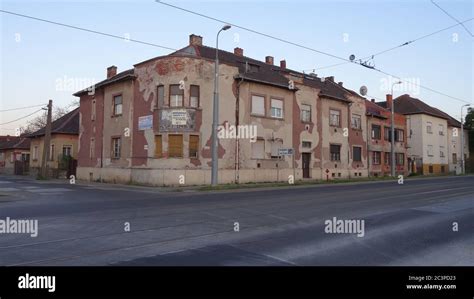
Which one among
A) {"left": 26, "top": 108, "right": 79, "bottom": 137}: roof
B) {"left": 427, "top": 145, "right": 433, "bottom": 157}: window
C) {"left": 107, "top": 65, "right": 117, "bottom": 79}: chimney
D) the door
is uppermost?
{"left": 107, "top": 65, "right": 117, "bottom": 79}: chimney

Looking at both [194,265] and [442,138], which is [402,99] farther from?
[194,265]

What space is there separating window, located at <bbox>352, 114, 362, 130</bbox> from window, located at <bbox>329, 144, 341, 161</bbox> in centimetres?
398

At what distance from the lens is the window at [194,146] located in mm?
27203

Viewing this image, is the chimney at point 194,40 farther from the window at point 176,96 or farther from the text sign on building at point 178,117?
the text sign on building at point 178,117

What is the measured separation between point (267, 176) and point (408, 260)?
24466 mm

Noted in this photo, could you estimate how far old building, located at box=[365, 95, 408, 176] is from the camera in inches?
1742

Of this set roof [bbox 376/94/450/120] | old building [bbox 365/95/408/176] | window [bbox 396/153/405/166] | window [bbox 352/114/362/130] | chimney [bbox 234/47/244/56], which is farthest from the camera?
roof [bbox 376/94/450/120]

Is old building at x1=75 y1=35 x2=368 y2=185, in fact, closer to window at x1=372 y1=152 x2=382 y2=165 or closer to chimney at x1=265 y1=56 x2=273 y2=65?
chimney at x1=265 y1=56 x2=273 y2=65

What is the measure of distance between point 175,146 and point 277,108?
9937 mm

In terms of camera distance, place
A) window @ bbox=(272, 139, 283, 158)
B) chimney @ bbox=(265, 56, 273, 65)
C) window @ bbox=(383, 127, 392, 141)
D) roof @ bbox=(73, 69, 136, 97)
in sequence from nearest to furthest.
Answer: roof @ bbox=(73, 69, 136, 97) → window @ bbox=(272, 139, 283, 158) → chimney @ bbox=(265, 56, 273, 65) → window @ bbox=(383, 127, 392, 141)

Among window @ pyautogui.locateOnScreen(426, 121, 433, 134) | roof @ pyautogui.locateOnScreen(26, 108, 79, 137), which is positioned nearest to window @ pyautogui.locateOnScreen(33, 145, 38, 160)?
roof @ pyautogui.locateOnScreen(26, 108, 79, 137)
